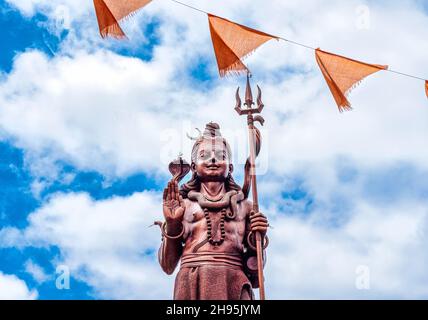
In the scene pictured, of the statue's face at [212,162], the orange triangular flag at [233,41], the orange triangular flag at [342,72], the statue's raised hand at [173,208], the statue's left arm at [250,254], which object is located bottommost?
the statue's left arm at [250,254]

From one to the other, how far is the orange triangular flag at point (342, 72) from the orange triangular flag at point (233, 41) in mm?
865

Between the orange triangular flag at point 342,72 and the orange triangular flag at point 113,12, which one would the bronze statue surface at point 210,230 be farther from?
the orange triangular flag at point 113,12

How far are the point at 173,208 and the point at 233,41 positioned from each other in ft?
8.05

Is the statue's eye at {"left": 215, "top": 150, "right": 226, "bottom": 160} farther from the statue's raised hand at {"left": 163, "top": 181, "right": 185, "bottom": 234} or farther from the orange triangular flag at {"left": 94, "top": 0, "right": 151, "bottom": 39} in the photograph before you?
the orange triangular flag at {"left": 94, "top": 0, "right": 151, "bottom": 39}

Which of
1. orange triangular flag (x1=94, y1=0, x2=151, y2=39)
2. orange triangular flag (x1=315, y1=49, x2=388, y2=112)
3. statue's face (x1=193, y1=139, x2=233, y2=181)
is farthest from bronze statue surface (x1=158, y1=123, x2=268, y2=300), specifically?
orange triangular flag (x1=94, y1=0, x2=151, y2=39)

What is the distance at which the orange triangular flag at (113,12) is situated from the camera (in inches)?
353

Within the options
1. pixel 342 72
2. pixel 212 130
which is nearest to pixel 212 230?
pixel 212 130

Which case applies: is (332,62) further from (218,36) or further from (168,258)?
(168,258)

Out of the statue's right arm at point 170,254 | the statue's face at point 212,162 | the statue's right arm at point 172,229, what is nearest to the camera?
the statue's right arm at point 172,229

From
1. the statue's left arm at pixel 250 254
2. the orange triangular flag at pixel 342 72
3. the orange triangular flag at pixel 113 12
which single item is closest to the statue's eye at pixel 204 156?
the statue's left arm at pixel 250 254

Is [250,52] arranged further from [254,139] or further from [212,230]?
[212,230]

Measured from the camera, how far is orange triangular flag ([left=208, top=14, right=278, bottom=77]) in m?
9.41

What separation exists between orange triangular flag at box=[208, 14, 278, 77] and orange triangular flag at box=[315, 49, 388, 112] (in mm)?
865
